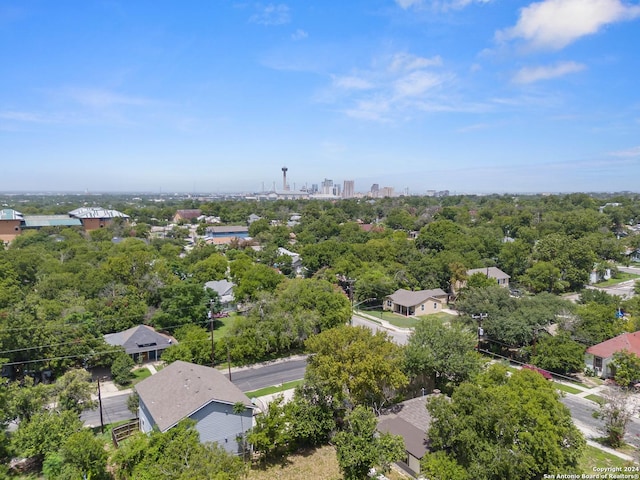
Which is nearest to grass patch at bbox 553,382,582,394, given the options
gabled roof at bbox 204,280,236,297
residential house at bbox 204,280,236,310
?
residential house at bbox 204,280,236,310

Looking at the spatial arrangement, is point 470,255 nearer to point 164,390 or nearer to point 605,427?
point 605,427

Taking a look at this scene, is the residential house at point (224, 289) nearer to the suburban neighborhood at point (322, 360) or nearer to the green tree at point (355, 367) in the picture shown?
the suburban neighborhood at point (322, 360)

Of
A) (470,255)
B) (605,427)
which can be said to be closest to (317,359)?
(605,427)

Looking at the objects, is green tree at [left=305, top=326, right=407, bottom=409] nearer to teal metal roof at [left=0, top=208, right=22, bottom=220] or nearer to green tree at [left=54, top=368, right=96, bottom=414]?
→ green tree at [left=54, top=368, right=96, bottom=414]

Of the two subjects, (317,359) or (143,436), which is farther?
(317,359)

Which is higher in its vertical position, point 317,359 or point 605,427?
point 317,359

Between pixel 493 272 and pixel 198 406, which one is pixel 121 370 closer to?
pixel 198 406
